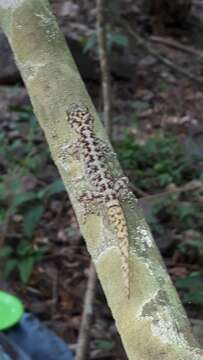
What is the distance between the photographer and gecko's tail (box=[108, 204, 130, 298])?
4.38ft

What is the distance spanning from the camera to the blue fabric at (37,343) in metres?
3.34

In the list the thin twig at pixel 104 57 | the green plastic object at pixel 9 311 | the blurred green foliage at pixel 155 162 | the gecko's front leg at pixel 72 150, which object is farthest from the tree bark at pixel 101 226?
the blurred green foliage at pixel 155 162

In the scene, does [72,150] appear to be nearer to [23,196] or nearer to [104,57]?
[104,57]

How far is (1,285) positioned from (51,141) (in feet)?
9.55

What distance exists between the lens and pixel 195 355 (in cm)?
127

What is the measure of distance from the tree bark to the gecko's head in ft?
0.05

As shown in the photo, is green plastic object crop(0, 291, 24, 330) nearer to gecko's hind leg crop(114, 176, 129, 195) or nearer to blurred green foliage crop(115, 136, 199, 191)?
gecko's hind leg crop(114, 176, 129, 195)

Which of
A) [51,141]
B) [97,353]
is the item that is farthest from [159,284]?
[97,353]

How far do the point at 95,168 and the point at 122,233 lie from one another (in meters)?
0.25

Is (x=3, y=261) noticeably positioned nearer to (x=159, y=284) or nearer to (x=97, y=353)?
(x=97, y=353)

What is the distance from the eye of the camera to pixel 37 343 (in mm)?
3391

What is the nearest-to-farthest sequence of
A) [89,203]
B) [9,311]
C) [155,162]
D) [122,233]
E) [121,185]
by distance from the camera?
[122,233], [89,203], [121,185], [9,311], [155,162]

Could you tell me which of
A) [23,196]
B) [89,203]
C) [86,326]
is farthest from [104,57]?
[89,203]

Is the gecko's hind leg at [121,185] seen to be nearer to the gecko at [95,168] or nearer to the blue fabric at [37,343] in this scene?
the gecko at [95,168]
